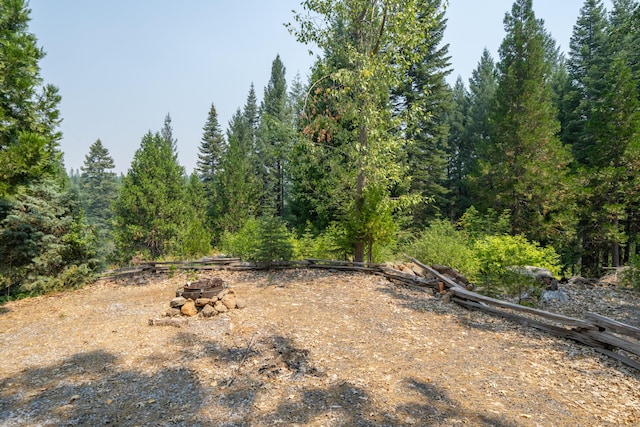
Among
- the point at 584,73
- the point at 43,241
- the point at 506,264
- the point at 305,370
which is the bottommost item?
the point at 305,370

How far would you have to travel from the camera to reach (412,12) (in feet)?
26.2

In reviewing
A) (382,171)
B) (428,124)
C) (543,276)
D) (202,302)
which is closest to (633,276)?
(543,276)

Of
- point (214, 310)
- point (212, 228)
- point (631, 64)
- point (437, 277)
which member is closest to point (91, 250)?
point (214, 310)

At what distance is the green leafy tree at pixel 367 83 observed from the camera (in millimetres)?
Answer: 8289

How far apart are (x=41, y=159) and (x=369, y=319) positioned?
7105mm

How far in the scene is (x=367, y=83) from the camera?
8.25 m

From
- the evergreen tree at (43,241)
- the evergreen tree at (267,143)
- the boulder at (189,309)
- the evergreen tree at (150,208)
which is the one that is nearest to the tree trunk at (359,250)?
the boulder at (189,309)

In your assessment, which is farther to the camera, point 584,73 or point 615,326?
point 584,73

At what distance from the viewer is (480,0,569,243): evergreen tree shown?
14633 mm

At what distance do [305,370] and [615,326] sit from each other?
165 inches

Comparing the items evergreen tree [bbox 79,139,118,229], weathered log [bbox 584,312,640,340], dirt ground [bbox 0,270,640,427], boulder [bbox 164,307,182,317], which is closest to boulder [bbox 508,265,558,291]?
dirt ground [bbox 0,270,640,427]

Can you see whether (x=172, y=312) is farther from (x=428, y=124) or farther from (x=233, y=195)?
(x=428, y=124)

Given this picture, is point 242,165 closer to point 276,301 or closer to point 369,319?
point 276,301

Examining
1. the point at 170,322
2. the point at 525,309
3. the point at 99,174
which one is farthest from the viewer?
the point at 99,174
